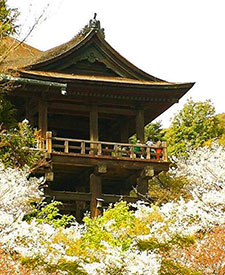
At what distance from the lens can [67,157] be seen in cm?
2261

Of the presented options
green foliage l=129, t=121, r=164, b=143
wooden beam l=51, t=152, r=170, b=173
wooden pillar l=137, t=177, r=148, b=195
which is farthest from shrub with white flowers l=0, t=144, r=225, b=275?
green foliage l=129, t=121, r=164, b=143

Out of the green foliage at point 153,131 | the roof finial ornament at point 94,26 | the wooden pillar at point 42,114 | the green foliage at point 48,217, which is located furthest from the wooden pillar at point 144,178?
the green foliage at point 153,131

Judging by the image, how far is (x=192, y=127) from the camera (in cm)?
4356

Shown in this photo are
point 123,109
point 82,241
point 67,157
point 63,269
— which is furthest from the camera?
point 123,109

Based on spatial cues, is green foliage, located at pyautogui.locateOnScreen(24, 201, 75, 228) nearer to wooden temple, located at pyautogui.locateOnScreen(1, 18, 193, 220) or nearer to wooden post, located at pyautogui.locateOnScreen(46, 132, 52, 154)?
wooden post, located at pyautogui.locateOnScreen(46, 132, 52, 154)

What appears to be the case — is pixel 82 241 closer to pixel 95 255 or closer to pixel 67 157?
pixel 95 255

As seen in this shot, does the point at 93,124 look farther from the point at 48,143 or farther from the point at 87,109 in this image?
the point at 48,143

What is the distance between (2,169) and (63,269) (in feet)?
18.0

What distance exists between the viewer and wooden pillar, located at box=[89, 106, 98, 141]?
2394 centimetres

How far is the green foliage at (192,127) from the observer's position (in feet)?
Result: 140

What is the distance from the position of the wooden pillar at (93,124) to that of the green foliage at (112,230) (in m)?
5.43

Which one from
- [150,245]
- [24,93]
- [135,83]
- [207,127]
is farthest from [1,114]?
[207,127]

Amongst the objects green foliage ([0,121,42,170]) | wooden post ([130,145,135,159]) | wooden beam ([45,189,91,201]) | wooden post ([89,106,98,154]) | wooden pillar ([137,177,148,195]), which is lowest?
wooden beam ([45,189,91,201])

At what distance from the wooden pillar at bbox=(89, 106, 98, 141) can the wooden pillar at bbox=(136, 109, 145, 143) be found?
1636mm
